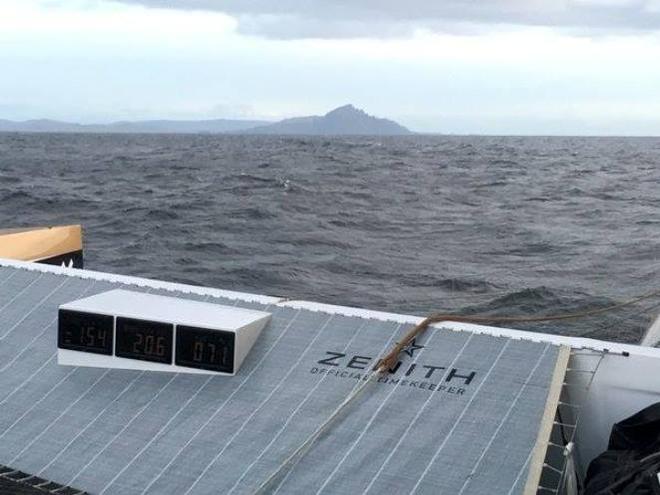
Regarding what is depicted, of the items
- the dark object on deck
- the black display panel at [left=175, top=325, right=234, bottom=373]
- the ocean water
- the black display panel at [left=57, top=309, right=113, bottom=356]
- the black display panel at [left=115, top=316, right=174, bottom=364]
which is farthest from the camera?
the ocean water

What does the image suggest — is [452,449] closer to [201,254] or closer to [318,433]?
[318,433]

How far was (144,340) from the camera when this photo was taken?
6961 mm

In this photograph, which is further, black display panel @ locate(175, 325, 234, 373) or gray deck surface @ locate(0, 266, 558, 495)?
black display panel @ locate(175, 325, 234, 373)

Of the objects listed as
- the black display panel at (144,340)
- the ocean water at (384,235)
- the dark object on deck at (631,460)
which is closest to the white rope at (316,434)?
the black display panel at (144,340)

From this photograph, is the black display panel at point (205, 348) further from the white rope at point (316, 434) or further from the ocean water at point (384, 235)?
the ocean water at point (384, 235)

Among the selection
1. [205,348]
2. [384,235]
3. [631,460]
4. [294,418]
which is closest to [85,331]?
[205,348]

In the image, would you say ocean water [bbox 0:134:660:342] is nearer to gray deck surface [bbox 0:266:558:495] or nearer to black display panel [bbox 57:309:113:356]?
gray deck surface [bbox 0:266:558:495]

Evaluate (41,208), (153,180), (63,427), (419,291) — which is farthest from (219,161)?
(63,427)

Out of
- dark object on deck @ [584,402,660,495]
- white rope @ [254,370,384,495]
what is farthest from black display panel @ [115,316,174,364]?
dark object on deck @ [584,402,660,495]

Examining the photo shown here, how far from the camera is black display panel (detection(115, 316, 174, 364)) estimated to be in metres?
6.87

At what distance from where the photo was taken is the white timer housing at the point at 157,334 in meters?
6.79

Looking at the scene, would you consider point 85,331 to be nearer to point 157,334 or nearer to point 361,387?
point 157,334

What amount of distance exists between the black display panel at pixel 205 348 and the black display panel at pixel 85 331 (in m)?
0.68

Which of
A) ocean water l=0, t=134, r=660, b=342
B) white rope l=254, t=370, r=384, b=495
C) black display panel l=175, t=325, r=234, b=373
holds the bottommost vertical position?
ocean water l=0, t=134, r=660, b=342
